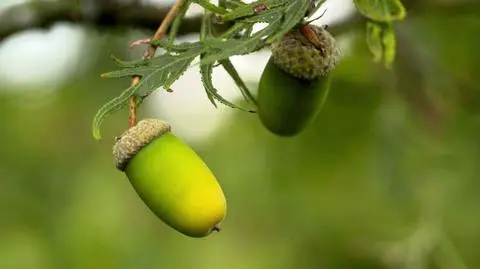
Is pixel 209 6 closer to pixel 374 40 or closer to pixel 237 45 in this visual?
pixel 237 45

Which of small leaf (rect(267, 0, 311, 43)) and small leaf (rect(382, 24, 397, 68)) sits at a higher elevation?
small leaf (rect(382, 24, 397, 68))

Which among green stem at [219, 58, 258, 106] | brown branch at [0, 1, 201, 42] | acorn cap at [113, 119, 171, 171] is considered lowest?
acorn cap at [113, 119, 171, 171]

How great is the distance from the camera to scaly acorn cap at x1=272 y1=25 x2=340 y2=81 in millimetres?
1089

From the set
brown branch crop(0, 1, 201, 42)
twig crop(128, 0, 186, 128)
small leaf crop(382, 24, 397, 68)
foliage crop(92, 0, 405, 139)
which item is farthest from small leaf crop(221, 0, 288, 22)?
brown branch crop(0, 1, 201, 42)

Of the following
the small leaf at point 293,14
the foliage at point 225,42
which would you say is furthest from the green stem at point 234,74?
the small leaf at point 293,14

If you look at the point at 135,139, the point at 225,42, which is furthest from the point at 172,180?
the point at 225,42

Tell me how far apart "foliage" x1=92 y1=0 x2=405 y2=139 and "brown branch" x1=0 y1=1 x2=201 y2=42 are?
563 mm

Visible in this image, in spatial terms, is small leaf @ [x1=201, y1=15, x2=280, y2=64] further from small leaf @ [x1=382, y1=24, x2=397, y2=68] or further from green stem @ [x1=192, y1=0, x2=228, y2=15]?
small leaf @ [x1=382, y1=24, x2=397, y2=68]

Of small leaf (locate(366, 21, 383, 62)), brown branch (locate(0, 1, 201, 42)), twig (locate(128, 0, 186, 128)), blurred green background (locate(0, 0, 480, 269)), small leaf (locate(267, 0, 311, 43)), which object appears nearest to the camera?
small leaf (locate(267, 0, 311, 43))

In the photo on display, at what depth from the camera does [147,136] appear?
1.09m

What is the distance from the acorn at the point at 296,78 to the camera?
109 cm

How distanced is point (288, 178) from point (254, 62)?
4.63 ft

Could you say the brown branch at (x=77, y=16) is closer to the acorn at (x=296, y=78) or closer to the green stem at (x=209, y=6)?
the acorn at (x=296, y=78)

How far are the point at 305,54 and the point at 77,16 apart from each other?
0.65 metres
